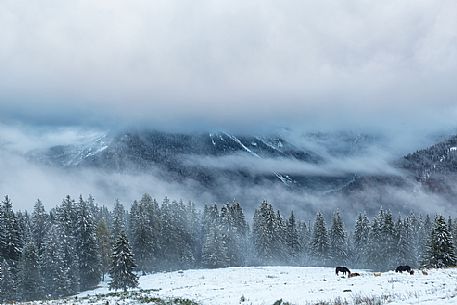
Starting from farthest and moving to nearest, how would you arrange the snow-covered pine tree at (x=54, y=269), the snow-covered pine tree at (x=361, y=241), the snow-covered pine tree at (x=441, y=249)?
the snow-covered pine tree at (x=361, y=241), the snow-covered pine tree at (x=54, y=269), the snow-covered pine tree at (x=441, y=249)

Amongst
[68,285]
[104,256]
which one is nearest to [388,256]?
[104,256]

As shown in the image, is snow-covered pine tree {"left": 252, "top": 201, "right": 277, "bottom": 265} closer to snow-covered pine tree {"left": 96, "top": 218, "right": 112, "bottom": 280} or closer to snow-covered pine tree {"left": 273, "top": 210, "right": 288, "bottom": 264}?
snow-covered pine tree {"left": 273, "top": 210, "right": 288, "bottom": 264}

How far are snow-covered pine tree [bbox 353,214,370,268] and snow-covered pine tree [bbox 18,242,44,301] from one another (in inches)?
2738

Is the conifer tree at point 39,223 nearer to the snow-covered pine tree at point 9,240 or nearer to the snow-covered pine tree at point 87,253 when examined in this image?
the snow-covered pine tree at point 9,240

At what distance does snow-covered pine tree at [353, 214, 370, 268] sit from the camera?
102188 mm

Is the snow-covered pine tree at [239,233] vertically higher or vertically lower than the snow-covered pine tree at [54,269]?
higher

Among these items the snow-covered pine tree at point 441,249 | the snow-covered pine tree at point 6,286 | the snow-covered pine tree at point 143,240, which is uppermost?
the snow-covered pine tree at point 143,240

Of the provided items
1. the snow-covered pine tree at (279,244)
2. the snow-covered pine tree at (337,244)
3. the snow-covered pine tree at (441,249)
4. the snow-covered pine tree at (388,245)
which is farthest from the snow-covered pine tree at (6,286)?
the snow-covered pine tree at (388,245)

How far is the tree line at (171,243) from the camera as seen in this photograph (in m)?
61.6

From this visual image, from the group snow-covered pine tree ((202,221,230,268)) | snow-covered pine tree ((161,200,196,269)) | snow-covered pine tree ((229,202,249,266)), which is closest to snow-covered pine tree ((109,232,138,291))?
snow-covered pine tree ((202,221,230,268))

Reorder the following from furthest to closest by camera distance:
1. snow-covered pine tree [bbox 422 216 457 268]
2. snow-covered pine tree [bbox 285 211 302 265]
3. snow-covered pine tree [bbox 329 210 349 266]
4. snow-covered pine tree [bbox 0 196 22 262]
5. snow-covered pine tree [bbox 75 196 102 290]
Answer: snow-covered pine tree [bbox 285 211 302 265] < snow-covered pine tree [bbox 329 210 349 266] < snow-covered pine tree [bbox 75 196 102 290] < snow-covered pine tree [bbox 0 196 22 262] < snow-covered pine tree [bbox 422 216 457 268]

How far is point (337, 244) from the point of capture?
106000 mm

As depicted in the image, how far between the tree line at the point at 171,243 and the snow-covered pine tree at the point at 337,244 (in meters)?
0.24

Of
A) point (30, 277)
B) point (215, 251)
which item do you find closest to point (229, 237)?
point (215, 251)
